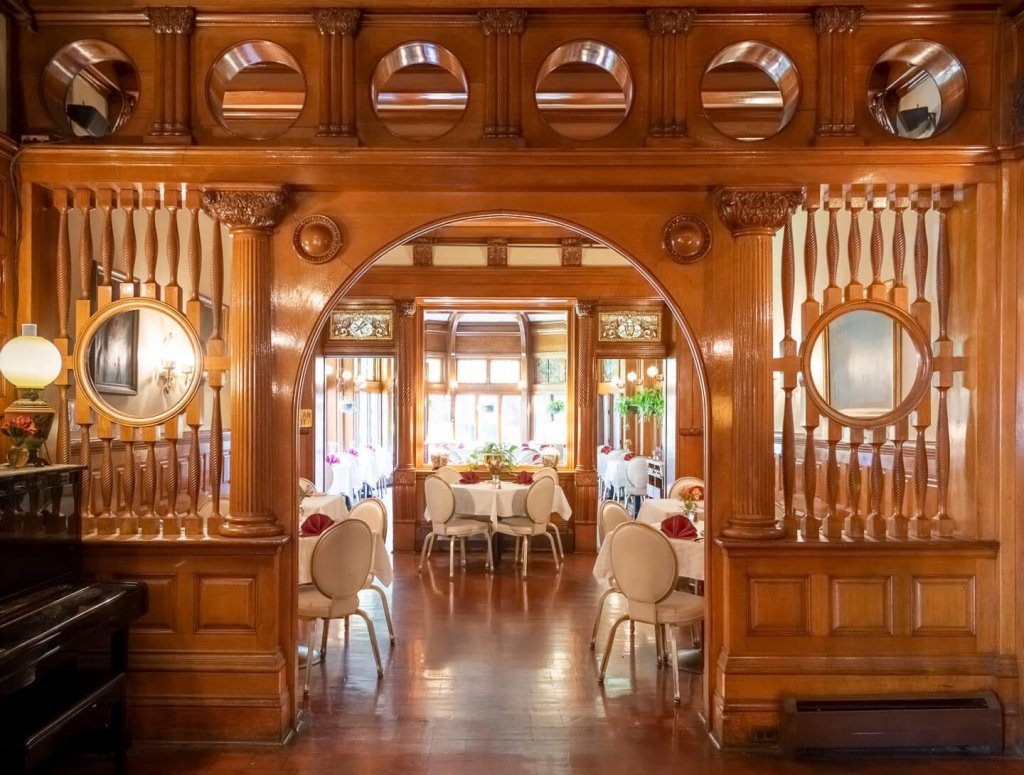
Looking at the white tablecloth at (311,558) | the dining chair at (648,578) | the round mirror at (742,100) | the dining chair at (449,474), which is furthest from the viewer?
the dining chair at (449,474)

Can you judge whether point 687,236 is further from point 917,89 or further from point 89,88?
point 89,88

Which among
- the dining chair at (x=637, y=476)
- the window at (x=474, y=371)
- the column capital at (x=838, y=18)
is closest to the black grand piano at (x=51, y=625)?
the column capital at (x=838, y=18)

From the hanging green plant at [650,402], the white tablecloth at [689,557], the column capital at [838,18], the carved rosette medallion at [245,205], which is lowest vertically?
the white tablecloth at [689,557]

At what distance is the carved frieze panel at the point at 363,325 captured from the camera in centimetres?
863

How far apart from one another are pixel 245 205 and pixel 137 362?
92.6 inches

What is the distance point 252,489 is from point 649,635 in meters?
3.13

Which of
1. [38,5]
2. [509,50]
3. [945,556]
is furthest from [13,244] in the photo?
[945,556]

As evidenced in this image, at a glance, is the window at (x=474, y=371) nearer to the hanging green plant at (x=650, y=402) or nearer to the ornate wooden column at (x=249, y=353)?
the hanging green plant at (x=650, y=402)

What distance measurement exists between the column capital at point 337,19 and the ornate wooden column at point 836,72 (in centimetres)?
234

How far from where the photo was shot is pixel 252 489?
368 centimetres

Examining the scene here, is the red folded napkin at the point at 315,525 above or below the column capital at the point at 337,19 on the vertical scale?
below

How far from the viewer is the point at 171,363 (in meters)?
5.71

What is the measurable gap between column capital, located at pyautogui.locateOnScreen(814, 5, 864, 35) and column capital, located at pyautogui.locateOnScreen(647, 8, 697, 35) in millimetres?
633

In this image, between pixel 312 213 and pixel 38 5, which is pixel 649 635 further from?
pixel 38 5
